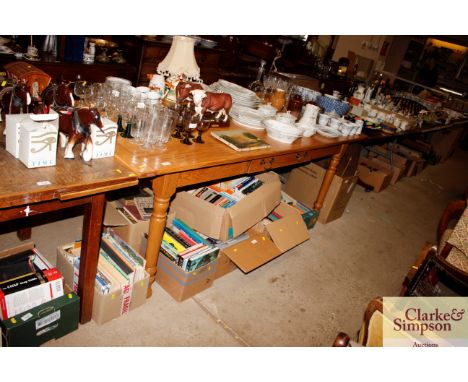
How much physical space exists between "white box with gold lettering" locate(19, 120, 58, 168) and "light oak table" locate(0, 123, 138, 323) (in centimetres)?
3

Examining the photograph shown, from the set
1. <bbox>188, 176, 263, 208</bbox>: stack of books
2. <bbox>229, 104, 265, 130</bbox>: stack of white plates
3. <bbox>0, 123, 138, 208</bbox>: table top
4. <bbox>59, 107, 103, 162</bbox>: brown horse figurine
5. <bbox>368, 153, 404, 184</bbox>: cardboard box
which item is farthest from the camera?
<bbox>368, 153, 404, 184</bbox>: cardboard box

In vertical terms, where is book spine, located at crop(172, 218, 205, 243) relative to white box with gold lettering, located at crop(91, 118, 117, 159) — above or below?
below

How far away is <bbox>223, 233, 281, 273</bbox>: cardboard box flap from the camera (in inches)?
87.1

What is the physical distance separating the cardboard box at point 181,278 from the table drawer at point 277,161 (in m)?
0.61

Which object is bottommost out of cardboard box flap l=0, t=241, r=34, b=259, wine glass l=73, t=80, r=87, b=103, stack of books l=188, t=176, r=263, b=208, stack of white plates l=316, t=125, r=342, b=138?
cardboard box flap l=0, t=241, r=34, b=259

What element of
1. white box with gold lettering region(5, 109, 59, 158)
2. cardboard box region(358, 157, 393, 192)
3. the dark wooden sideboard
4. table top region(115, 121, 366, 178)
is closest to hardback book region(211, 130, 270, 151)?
table top region(115, 121, 366, 178)

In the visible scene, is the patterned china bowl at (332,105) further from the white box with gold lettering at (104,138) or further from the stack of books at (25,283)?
the stack of books at (25,283)

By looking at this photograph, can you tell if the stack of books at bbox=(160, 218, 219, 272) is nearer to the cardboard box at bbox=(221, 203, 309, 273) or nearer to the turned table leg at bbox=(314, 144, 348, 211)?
the cardboard box at bbox=(221, 203, 309, 273)

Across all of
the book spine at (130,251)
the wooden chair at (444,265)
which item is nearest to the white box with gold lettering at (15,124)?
the book spine at (130,251)

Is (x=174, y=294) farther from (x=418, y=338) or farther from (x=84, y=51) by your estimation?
(x=84, y=51)

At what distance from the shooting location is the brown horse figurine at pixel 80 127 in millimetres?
1406

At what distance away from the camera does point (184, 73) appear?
2406 mm

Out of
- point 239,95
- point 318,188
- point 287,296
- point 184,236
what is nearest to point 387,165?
point 318,188

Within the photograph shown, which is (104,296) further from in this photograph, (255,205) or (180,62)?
(180,62)
